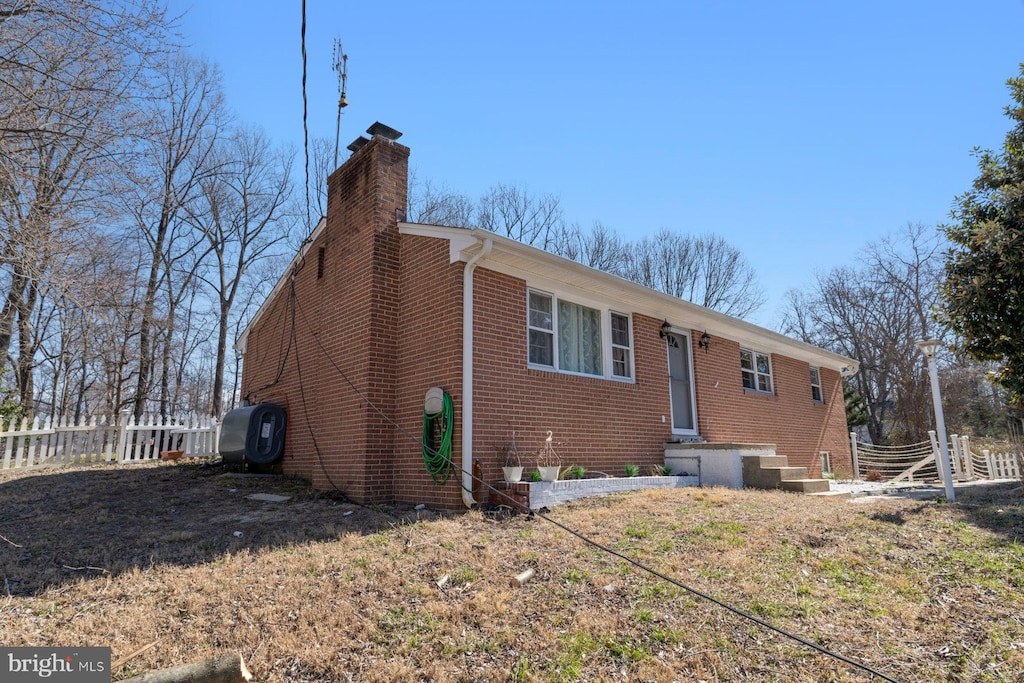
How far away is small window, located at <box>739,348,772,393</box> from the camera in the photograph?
A: 13.6 m

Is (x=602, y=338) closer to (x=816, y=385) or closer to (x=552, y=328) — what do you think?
(x=552, y=328)

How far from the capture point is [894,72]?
8.70 m

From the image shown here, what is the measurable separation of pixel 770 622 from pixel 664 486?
5.30m

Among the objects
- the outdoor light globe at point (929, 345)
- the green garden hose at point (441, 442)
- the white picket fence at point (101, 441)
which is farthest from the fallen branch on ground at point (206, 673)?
the white picket fence at point (101, 441)

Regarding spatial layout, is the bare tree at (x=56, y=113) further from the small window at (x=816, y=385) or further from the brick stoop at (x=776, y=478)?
the small window at (x=816, y=385)

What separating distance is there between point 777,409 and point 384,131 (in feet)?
35.1

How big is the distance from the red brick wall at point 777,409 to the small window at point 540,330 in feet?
13.2

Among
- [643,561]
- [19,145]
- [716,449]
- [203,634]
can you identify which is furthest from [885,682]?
[19,145]

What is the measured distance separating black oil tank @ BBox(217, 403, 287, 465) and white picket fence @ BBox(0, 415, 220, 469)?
13.1 feet

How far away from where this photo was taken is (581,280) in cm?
914

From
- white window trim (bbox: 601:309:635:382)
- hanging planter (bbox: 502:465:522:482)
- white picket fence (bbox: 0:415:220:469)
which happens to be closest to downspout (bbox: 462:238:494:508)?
hanging planter (bbox: 502:465:522:482)

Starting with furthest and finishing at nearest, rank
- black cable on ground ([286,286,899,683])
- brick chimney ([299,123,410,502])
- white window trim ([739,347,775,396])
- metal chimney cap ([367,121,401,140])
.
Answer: white window trim ([739,347,775,396])
metal chimney cap ([367,121,401,140])
brick chimney ([299,123,410,502])
black cable on ground ([286,286,899,683])

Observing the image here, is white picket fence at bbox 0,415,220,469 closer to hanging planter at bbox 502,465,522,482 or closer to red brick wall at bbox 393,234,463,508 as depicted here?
red brick wall at bbox 393,234,463,508

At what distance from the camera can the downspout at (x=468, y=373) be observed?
7.43 metres
